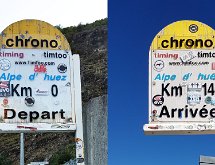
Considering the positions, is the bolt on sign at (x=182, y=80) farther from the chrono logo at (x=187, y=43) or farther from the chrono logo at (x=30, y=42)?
the chrono logo at (x=30, y=42)

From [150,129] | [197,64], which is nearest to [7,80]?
[150,129]

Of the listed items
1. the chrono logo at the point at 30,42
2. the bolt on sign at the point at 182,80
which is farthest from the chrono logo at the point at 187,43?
the chrono logo at the point at 30,42

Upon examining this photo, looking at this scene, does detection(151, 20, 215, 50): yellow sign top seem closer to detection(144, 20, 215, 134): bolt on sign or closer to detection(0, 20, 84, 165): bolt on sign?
detection(144, 20, 215, 134): bolt on sign

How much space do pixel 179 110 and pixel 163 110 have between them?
207 millimetres

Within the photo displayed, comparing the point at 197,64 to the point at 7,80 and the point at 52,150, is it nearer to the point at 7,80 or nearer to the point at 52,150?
the point at 7,80

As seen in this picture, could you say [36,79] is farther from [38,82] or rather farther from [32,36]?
[32,36]

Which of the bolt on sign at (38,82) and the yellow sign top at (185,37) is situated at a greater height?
the yellow sign top at (185,37)

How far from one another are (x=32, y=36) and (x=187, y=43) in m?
2.01

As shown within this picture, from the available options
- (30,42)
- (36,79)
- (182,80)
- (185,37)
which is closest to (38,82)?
(36,79)

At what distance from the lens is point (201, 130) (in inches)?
316

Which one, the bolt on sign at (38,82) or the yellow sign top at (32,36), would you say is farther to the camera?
the yellow sign top at (32,36)

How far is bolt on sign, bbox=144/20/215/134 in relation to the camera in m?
8.04

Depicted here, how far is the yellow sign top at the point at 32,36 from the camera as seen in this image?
823 cm

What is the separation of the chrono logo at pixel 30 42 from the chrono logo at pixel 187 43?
1445mm
